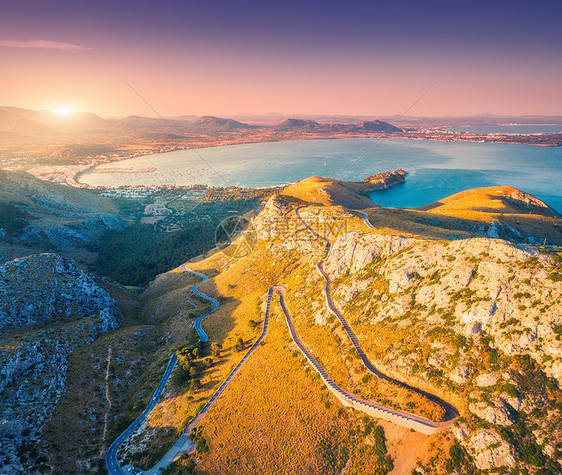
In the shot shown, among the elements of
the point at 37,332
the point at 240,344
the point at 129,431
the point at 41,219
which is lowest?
the point at 129,431

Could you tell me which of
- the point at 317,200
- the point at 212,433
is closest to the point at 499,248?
the point at 212,433

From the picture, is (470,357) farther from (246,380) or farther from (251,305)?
(251,305)

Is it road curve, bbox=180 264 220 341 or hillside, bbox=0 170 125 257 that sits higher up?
hillside, bbox=0 170 125 257

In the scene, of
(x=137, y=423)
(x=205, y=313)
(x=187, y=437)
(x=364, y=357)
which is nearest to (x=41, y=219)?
(x=205, y=313)

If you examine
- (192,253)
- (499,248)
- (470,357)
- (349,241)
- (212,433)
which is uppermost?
(499,248)

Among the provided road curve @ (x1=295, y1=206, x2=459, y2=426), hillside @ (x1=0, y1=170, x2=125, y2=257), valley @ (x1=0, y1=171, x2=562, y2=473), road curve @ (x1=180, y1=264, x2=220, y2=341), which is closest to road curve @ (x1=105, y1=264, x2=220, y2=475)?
road curve @ (x1=180, y1=264, x2=220, y2=341)

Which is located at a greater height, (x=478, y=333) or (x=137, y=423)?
(x=478, y=333)

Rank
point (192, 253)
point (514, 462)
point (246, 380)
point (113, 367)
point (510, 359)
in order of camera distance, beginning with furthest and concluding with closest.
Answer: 1. point (192, 253)
2. point (113, 367)
3. point (246, 380)
4. point (510, 359)
5. point (514, 462)

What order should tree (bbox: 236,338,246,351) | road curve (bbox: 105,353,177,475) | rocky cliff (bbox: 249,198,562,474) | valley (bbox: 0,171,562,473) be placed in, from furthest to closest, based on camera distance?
tree (bbox: 236,338,246,351)
road curve (bbox: 105,353,177,475)
valley (bbox: 0,171,562,473)
rocky cliff (bbox: 249,198,562,474)

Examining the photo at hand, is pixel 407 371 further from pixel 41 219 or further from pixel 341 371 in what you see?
pixel 41 219

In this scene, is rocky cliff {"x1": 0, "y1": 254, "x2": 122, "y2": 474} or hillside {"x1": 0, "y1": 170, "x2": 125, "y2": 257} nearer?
rocky cliff {"x1": 0, "y1": 254, "x2": 122, "y2": 474}

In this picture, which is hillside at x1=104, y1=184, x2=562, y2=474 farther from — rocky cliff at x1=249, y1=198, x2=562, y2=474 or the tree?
the tree
